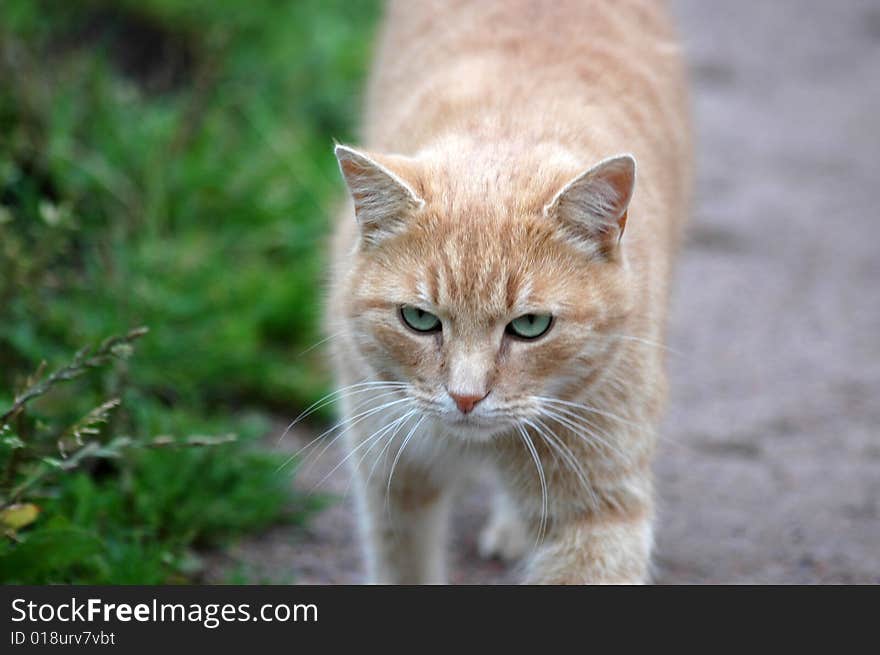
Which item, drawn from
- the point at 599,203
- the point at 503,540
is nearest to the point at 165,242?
the point at 503,540

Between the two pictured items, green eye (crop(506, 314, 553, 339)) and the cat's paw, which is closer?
green eye (crop(506, 314, 553, 339))

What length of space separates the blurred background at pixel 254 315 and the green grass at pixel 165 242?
13 millimetres

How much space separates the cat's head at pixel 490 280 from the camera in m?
2.70

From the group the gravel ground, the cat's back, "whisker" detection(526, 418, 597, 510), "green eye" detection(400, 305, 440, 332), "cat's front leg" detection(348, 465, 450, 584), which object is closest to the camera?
"green eye" detection(400, 305, 440, 332)

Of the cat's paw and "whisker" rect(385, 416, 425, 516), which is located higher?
the cat's paw

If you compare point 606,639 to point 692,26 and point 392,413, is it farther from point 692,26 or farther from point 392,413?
point 692,26

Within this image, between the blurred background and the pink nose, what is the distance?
0.61 meters

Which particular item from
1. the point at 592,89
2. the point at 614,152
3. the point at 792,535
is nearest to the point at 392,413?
the point at 614,152

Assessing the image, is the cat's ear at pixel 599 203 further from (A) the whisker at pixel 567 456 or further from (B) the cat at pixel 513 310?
(A) the whisker at pixel 567 456

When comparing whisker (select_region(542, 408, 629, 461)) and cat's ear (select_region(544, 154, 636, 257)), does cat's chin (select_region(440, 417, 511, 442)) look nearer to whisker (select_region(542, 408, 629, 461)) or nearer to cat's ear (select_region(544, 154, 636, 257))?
whisker (select_region(542, 408, 629, 461))

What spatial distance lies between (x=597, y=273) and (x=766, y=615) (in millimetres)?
1017

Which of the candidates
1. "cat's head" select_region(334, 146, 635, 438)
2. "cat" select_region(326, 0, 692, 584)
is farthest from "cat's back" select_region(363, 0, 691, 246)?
"cat's head" select_region(334, 146, 635, 438)

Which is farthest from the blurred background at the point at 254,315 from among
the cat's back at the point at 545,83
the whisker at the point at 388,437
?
the cat's back at the point at 545,83

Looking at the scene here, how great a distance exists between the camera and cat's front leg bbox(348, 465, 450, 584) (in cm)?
336
